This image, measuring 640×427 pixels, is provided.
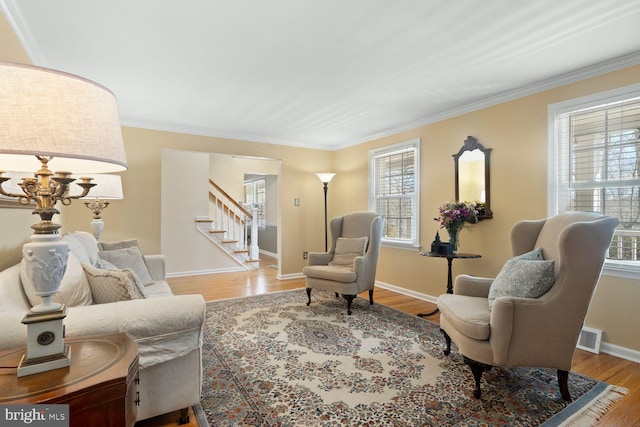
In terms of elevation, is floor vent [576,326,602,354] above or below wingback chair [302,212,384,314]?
below

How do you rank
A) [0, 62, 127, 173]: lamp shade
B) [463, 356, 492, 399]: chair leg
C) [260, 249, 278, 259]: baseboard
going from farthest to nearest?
[260, 249, 278, 259]: baseboard
[463, 356, 492, 399]: chair leg
[0, 62, 127, 173]: lamp shade

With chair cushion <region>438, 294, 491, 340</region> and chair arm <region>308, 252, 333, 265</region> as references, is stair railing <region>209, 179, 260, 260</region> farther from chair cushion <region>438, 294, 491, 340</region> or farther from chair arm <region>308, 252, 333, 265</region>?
chair cushion <region>438, 294, 491, 340</region>

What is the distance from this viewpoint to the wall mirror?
350 centimetres

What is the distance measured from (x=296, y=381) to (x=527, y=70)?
318cm

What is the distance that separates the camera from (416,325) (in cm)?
319

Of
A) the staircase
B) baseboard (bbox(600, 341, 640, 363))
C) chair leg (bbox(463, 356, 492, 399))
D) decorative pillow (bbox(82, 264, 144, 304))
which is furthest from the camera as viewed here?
the staircase

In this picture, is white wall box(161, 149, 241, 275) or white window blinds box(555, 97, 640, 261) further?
white wall box(161, 149, 241, 275)

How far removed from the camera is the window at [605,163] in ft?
8.36

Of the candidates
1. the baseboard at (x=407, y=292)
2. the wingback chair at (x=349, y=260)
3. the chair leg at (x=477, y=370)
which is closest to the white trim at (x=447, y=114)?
the wingback chair at (x=349, y=260)

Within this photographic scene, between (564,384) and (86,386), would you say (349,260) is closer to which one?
(564,384)

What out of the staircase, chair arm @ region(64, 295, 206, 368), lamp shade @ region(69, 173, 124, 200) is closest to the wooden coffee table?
chair arm @ region(64, 295, 206, 368)

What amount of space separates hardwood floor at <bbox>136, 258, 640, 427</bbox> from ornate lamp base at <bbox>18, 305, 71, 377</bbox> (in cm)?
96

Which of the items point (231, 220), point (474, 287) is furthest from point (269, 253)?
point (474, 287)

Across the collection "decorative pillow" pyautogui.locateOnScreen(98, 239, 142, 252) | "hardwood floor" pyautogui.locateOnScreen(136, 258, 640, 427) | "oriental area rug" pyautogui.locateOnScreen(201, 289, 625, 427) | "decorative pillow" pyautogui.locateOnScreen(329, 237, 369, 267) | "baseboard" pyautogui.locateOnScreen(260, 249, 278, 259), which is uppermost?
"decorative pillow" pyautogui.locateOnScreen(98, 239, 142, 252)
